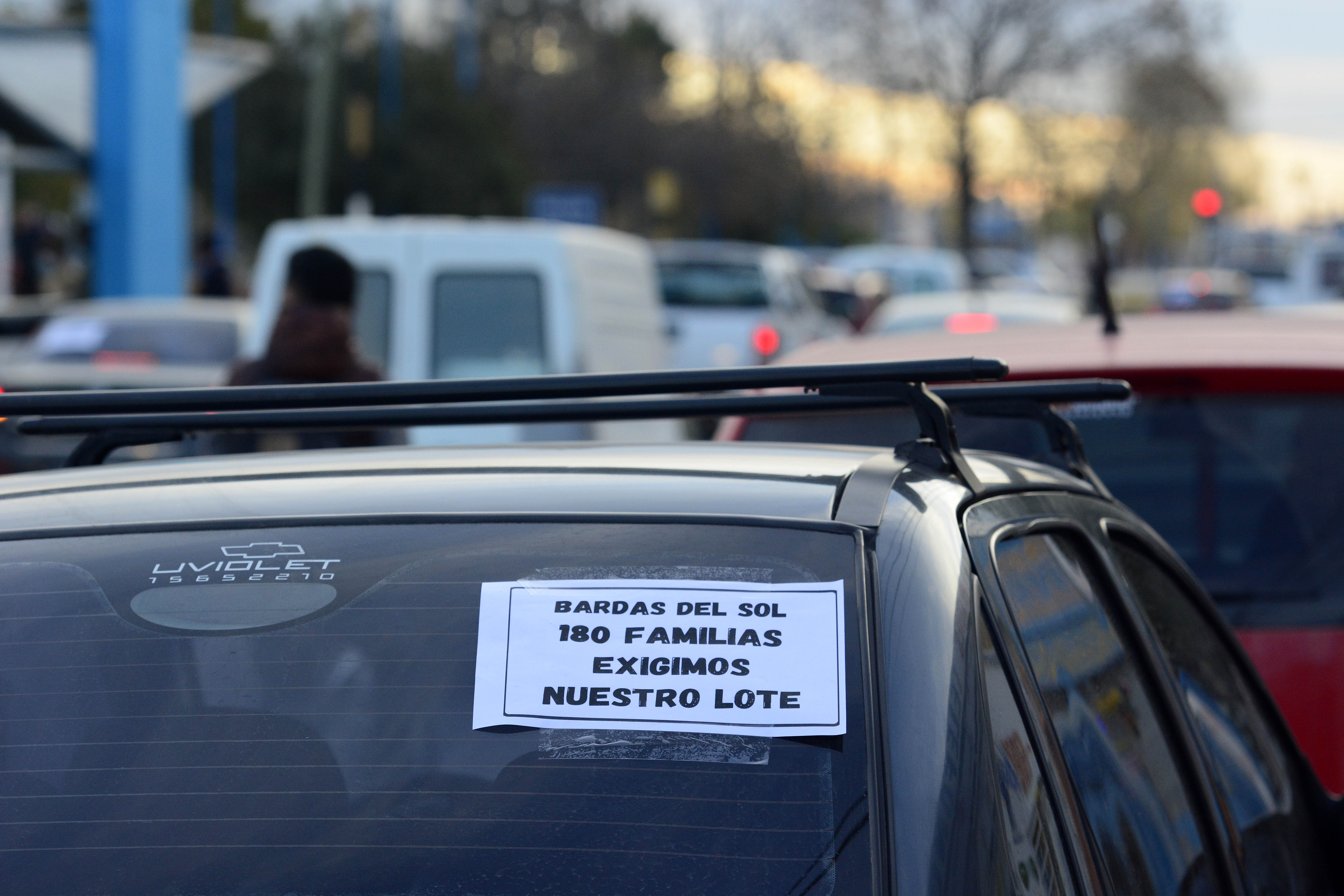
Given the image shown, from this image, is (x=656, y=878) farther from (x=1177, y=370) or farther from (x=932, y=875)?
(x=1177, y=370)

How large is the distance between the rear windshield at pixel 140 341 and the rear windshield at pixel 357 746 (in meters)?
9.75

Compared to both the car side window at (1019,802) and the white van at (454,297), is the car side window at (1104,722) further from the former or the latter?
the white van at (454,297)

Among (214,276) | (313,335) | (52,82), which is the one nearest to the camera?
(313,335)

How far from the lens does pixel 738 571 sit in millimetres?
1685

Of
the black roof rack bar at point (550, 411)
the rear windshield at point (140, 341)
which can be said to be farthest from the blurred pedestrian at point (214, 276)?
the black roof rack bar at point (550, 411)

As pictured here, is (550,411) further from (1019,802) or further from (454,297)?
(454,297)

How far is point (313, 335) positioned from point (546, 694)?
179 inches

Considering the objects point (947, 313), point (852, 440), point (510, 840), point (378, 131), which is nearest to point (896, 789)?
point (510, 840)

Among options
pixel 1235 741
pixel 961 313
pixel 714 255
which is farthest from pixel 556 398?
pixel 714 255

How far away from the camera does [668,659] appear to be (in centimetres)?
160

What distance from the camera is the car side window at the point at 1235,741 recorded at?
2.50m

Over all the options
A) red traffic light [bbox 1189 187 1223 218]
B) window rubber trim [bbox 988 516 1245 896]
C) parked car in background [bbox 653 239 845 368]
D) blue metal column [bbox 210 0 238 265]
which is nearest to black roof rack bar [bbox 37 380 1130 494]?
window rubber trim [bbox 988 516 1245 896]

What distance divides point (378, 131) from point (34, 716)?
4143 centimetres

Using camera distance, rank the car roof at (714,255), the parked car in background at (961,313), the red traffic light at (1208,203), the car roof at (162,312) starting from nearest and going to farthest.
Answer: the car roof at (162,312), the parked car in background at (961,313), the car roof at (714,255), the red traffic light at (1208,203)
